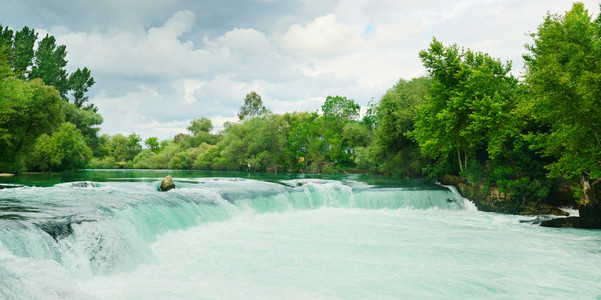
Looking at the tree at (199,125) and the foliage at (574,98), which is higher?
the tree at (199,125)

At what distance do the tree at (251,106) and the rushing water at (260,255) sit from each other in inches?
2634

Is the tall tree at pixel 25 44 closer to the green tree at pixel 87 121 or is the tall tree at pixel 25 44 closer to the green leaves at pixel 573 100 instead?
the green tree at pixel 87 121

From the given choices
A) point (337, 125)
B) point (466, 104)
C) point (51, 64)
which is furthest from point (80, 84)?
point (466, 104)

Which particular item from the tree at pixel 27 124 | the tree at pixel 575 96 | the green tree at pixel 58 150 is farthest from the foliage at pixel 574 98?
the green tree at pixel 58 150

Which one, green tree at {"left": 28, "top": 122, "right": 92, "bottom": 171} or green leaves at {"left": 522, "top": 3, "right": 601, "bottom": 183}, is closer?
green leaves at {"left": 522, "top": 3, "right": 601, "bottom": 183}

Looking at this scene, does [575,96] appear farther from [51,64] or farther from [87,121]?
[51,64]

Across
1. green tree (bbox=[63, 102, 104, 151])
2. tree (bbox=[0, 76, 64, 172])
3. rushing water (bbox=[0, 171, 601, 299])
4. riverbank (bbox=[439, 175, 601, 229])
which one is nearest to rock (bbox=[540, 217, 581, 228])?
riverbank (bbox=[439, 175, 601, 229])

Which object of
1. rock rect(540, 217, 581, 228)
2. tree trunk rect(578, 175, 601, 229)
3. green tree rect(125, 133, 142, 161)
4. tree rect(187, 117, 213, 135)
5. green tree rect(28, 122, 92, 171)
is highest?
tree rect(187, 117, 213, 135)

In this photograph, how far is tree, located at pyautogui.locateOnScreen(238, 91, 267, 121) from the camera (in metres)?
79.8

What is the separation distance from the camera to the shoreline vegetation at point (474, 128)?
10.2 metres

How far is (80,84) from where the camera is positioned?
173ft

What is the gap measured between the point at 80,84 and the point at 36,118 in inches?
1094

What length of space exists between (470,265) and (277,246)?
16.0ft

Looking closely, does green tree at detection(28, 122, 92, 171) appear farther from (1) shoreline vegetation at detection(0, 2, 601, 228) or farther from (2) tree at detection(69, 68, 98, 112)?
(2) tree at detection(69, 68, 98, 112)
